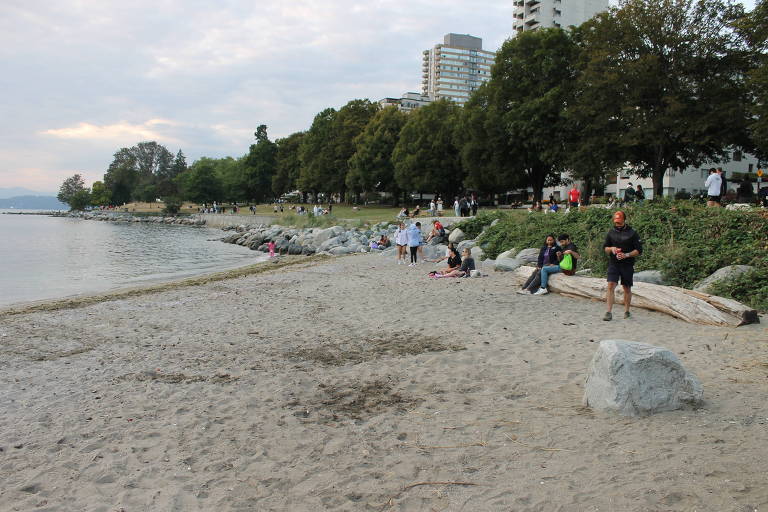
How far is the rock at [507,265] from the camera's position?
1708 centimetres

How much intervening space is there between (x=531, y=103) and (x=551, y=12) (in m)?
66.3

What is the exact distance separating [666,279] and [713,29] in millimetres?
23503

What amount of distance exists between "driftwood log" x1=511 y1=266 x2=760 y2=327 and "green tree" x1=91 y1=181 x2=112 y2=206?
158 metres

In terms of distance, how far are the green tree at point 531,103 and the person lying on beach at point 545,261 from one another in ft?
78.4

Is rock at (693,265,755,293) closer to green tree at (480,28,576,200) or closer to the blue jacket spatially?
the blue jacket

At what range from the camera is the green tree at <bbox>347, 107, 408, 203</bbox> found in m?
64.3

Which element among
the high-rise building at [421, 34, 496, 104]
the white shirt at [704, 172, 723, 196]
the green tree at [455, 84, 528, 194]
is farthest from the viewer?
the high-rise building at [421, 34, 496, 104]

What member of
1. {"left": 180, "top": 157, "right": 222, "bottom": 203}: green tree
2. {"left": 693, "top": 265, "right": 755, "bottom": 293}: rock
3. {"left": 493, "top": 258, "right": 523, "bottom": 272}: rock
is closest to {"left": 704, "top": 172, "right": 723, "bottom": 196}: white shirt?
{"left": 493, "top": 258, "right": 523, "bottom": 272}: rock

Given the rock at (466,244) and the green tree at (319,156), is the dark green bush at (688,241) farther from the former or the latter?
the green tree at (319,156)

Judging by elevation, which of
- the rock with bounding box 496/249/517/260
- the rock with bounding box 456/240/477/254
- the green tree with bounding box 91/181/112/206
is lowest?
the rock with bounding box 496/249/517/260

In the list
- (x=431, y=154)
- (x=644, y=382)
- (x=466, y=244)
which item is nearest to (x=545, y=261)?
(x=644, y=382)

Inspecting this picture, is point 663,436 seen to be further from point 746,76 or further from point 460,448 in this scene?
point 746,76

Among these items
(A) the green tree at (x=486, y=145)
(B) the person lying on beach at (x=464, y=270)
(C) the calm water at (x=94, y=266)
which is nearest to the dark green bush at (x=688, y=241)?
(B) the person lying on beach at (x=464, y=270)

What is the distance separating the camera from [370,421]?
5.67m
